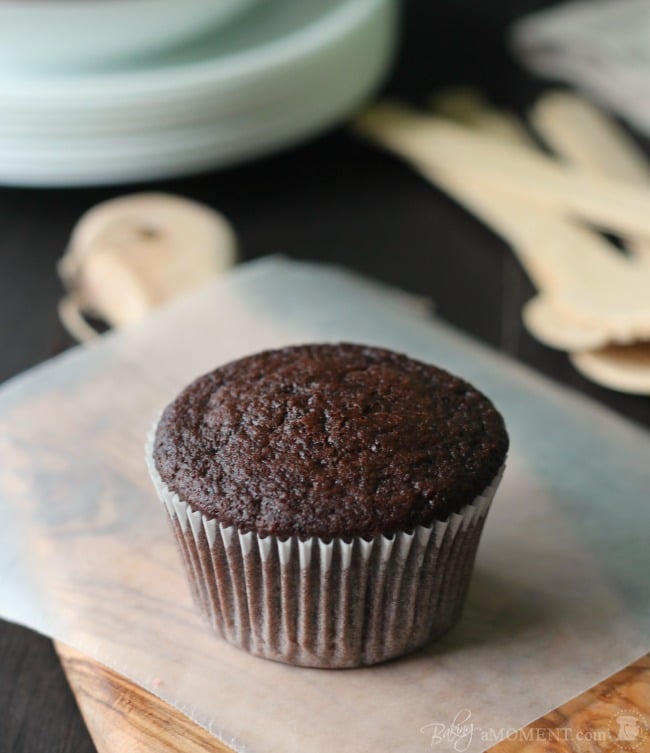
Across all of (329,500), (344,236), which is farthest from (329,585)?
(344,236)

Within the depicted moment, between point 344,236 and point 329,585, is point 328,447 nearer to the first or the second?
point 329,585

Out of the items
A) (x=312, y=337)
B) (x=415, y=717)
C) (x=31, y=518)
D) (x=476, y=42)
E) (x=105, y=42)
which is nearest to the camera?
(x=415, y=717)

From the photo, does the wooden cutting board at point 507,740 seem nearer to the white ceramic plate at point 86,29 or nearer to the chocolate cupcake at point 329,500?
the chocolate cupcake at point 329,500

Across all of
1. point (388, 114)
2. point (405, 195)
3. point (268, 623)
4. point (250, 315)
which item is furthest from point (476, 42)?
point (268, 623)

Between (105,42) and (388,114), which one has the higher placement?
(105,42)

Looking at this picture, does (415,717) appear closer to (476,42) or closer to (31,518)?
(31,518)

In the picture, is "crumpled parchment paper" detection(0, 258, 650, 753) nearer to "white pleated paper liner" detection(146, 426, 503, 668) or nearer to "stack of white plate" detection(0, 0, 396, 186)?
"white pleated paper liner" detection(146, 426, 503, 668)
